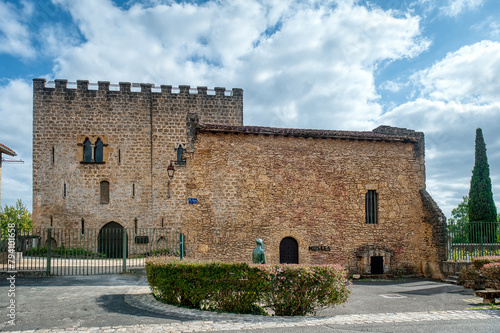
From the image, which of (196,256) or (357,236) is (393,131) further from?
(196,256)

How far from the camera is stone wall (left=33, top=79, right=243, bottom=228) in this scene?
2450cm

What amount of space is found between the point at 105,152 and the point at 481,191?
22934 mm

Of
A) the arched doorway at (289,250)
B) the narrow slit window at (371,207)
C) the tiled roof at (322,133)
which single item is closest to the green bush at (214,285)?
the arched doorway at (289,250)

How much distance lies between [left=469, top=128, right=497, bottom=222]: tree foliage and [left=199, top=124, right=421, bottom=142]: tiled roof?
10.8 meters

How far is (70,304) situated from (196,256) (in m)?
5.95

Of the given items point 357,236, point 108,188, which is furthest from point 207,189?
point 108,188

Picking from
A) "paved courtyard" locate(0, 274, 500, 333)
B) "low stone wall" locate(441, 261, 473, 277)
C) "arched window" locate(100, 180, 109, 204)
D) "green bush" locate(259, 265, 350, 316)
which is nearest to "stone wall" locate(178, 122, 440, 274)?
"low stone wall" locate(441, 261, 473, 277)

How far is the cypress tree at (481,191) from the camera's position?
84.3 ft

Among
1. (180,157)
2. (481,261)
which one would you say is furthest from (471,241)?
(180,157)

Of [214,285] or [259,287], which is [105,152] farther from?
[259,287]

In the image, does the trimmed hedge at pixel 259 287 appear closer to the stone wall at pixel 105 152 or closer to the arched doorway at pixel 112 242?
the arched doorway at pixel 112 242

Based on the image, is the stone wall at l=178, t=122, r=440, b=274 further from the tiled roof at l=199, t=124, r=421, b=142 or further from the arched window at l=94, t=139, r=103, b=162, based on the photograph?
the arched window at l=94, t=139, r=103, b=162

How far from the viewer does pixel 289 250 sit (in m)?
16.2

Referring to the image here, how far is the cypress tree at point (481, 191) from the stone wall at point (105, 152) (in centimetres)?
1825
